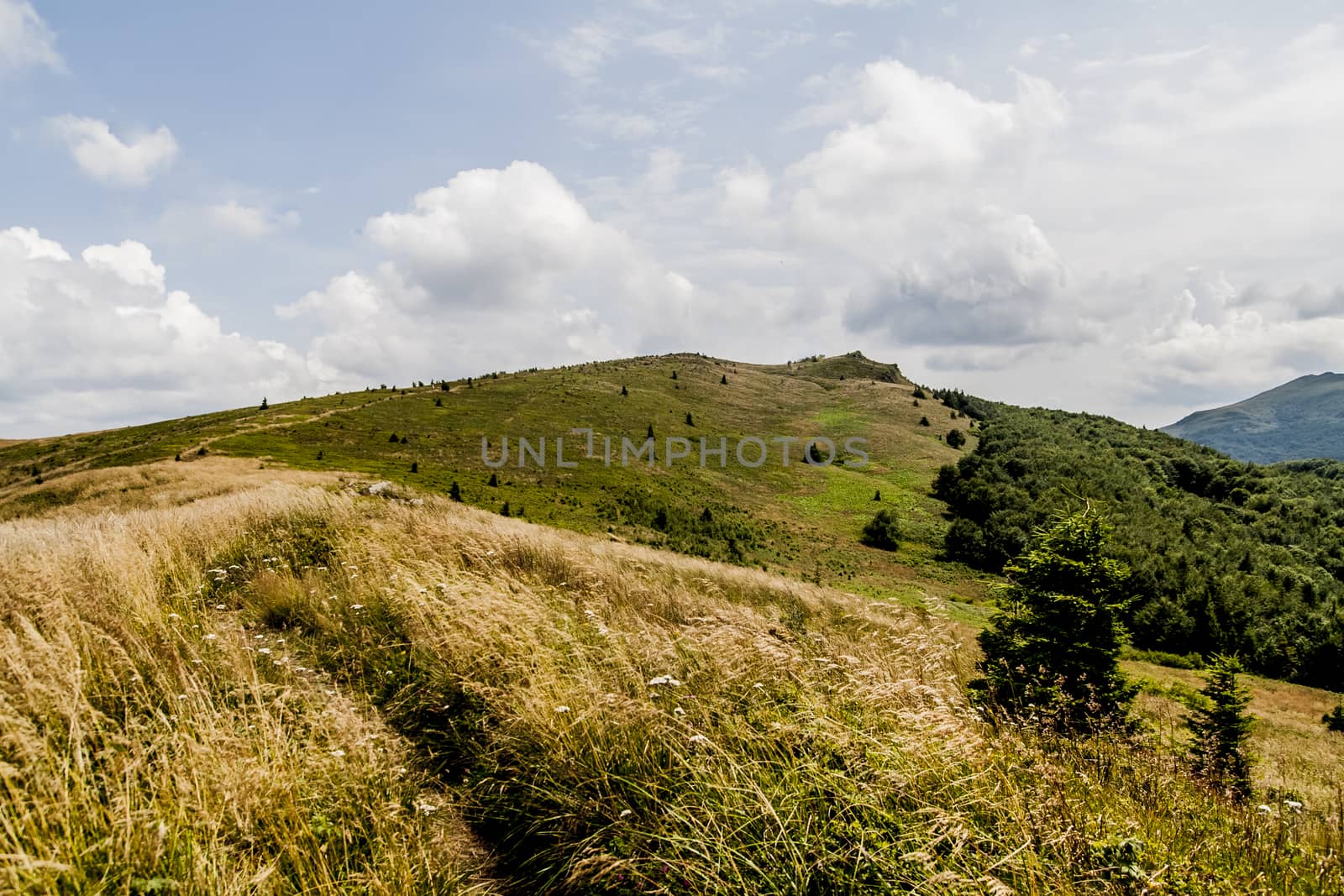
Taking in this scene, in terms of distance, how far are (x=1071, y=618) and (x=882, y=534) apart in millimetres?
41468

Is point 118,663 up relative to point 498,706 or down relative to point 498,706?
up

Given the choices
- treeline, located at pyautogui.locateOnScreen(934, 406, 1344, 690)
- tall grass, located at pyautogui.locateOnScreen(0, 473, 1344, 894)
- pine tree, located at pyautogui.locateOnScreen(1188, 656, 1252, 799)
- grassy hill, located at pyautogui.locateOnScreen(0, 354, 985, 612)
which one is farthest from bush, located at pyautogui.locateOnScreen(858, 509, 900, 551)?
tall grass, located at pyautogui.locateOnScreen(0, 473, 1344, 894)

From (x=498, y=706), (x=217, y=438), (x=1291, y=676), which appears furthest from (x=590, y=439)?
(x=498, y=706)

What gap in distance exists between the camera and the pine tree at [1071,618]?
32.4ft

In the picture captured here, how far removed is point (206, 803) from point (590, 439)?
56912mm

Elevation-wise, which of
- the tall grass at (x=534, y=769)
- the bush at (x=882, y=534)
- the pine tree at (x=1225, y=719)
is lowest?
the bush at (x=882, y=534)

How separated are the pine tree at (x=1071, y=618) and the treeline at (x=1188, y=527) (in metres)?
6.66

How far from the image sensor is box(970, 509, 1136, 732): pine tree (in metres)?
9.88

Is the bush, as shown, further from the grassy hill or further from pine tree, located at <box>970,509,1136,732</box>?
pine tree, located at <box>970,509,1136,732</box>

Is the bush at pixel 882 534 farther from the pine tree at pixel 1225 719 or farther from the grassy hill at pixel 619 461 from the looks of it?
the pine tree at pixel 1225 719

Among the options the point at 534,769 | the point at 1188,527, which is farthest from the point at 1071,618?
the point at 1188,527

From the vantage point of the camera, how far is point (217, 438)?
151ft

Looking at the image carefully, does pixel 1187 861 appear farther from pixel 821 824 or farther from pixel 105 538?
pixel 105 538

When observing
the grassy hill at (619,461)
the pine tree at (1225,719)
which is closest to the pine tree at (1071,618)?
the pine tree at (1225,719)
